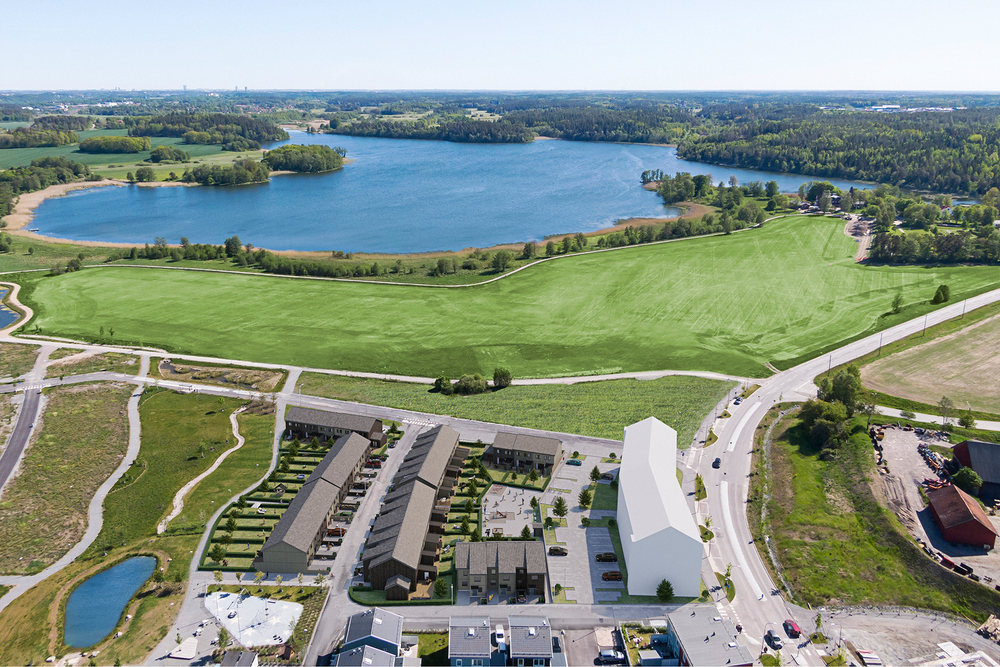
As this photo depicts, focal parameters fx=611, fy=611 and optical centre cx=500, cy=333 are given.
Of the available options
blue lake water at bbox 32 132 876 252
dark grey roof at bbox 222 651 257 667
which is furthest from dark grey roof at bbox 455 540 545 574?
blue lake water at bbox 32 132 876 252

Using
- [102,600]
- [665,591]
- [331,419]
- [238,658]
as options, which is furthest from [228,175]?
[665,591]

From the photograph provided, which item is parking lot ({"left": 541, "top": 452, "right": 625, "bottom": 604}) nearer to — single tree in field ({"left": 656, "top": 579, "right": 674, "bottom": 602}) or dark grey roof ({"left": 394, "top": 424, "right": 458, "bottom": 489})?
single tree in field ({"left": 656, "top": 579, "right": 674, "bottom": 602})

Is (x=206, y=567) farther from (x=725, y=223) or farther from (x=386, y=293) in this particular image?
(x=725, y=223)

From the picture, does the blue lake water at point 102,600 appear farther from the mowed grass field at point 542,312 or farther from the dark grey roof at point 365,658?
the mowed grass field at point 542,312

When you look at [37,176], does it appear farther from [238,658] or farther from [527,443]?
[238,658]

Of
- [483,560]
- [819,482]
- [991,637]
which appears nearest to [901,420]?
[819,482]
